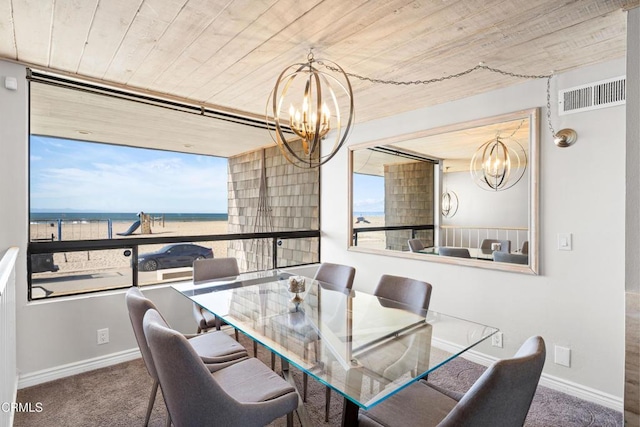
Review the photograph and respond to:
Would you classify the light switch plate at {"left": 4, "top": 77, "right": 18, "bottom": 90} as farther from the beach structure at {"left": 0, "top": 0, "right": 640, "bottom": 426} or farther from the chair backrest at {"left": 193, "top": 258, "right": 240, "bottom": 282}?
the chair backrest at {"left": 193, "top": 258, "right": 240, "bottom": 282}

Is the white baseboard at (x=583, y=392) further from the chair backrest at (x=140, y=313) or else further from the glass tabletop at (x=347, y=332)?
the chair backrest at (x=140, y=313)

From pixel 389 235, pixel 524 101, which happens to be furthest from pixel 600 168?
pixel 389 235

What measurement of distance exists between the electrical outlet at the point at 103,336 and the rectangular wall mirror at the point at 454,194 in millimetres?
2612

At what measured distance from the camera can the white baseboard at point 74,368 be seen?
249cm

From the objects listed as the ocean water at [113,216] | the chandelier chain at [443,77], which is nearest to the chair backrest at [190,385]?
the chandelier chain at [443,77]

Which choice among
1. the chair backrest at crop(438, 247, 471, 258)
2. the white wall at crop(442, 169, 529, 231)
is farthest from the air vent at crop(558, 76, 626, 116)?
the chair backrest at crop(438, 247, 471, 258)

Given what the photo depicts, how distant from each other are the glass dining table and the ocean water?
1267mm

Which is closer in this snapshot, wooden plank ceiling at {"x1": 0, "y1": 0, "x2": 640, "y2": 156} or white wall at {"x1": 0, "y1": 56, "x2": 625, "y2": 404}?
wooden plank ceiling at {"x1": 0, "y1": 0, "x2": 640, "y2": 156}

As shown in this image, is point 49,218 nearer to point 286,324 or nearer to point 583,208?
point 286,324

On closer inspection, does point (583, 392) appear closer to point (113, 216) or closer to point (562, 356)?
point (562, 356)

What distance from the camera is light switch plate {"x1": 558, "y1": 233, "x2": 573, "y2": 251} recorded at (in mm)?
2455

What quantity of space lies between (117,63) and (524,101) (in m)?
3.12

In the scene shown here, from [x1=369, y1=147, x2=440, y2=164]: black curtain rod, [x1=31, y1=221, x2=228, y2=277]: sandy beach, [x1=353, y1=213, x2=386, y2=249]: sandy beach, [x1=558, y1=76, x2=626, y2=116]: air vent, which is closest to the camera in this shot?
[x1=558, y1=76, x2=626, y2=116]: air vent

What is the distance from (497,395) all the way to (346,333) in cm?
89
